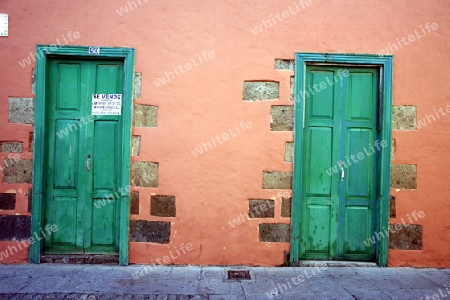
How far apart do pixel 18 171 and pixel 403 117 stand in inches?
189

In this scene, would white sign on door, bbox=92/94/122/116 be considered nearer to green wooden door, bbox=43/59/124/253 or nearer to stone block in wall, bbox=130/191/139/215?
green wooden door, bbox=43/59/124/253

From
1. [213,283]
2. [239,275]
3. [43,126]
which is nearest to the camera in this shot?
[213,283]

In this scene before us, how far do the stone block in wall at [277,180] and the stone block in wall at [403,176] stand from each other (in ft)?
4.26

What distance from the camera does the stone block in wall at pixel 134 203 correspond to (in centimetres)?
392

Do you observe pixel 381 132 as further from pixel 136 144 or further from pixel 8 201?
pixel 8 201

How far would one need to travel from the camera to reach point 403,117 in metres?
3.96

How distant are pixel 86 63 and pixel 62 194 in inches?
65.9

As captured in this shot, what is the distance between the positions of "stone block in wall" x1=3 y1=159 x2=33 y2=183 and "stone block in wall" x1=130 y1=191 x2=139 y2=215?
1.25 meters

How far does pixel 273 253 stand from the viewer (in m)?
3.93

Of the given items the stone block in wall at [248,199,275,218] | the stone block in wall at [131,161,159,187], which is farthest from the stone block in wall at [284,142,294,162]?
the stone block in wall at [131,161,159,187]

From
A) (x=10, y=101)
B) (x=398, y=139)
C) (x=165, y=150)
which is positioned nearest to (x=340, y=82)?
(x=398, y=139)

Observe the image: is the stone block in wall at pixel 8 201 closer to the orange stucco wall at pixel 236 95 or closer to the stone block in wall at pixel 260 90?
the orange stucco wall at pixel 236 95

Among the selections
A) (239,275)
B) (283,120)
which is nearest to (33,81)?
(283,120)

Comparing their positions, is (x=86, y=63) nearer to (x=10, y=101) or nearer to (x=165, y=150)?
(x=10, y=101)
